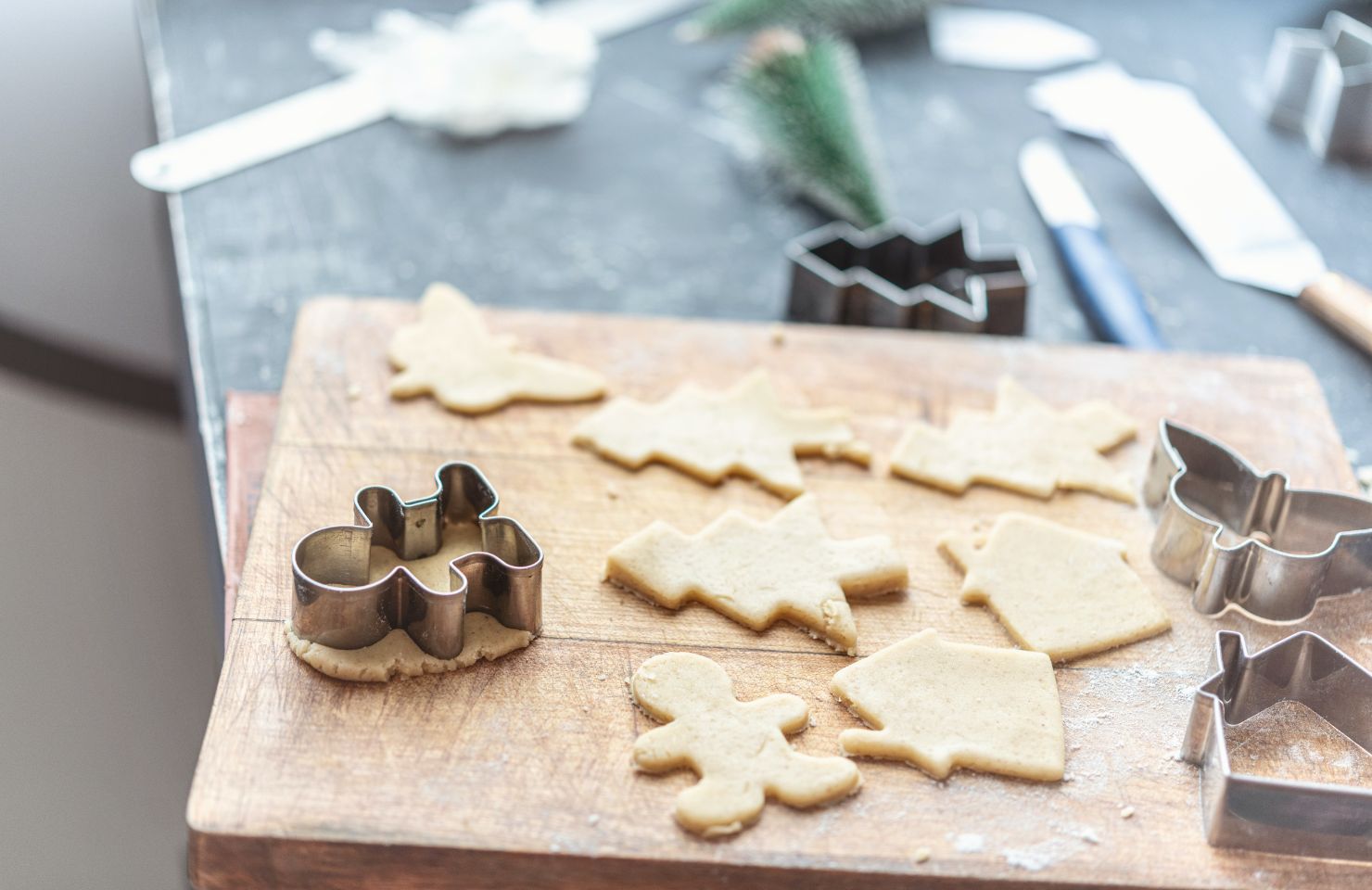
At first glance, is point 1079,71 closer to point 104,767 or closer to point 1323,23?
point 1323,23

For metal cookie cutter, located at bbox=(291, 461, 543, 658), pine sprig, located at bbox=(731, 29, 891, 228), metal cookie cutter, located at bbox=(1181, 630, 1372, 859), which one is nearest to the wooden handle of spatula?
pine sprig, located at bbox=(731, 29, 891, 228)

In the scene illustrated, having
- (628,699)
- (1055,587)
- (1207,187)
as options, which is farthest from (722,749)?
(1207,187)

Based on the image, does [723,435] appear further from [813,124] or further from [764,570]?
[813,124]

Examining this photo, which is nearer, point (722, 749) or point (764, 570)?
point (722, 749)

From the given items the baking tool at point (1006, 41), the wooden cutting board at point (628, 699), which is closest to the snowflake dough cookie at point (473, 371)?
the wooden cutting board at point (628, 699)

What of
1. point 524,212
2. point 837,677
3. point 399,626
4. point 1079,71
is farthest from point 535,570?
point 1079,71

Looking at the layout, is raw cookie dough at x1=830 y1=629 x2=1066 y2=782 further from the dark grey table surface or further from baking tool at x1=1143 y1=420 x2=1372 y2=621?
the dark grey table surface
